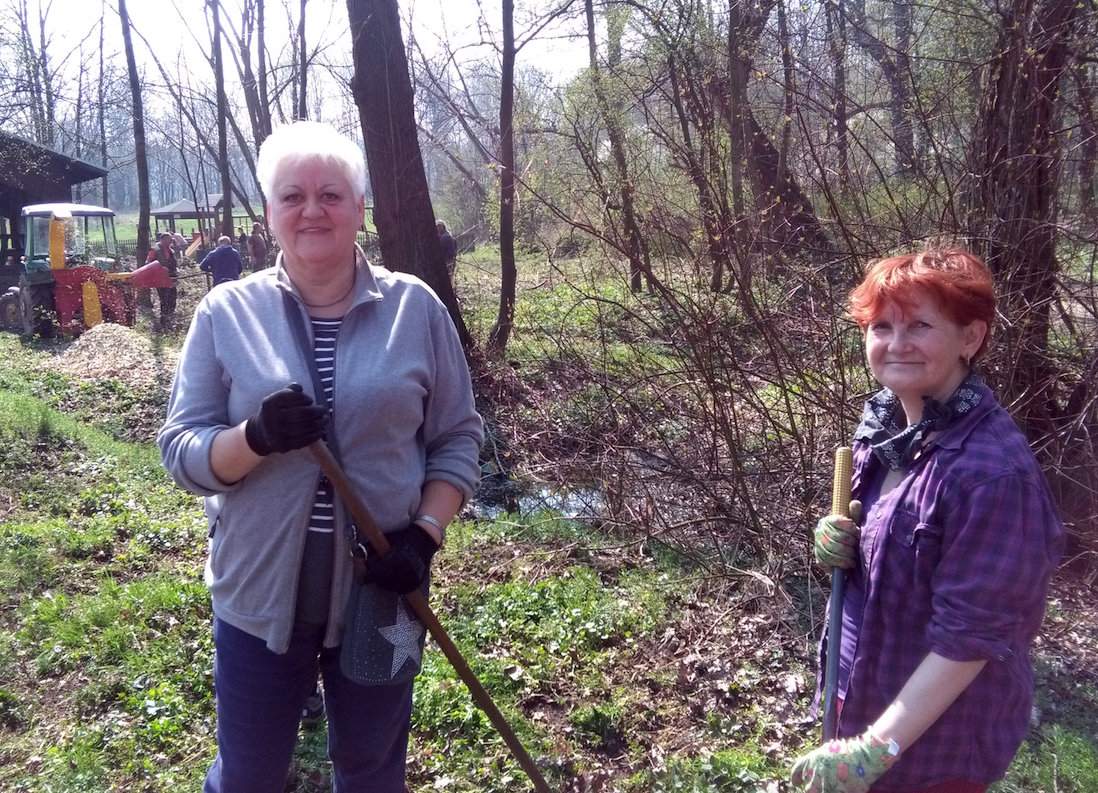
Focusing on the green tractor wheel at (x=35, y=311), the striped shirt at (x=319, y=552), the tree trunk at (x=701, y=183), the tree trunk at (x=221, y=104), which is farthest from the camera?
the tree trunk at (x=221, y=104)

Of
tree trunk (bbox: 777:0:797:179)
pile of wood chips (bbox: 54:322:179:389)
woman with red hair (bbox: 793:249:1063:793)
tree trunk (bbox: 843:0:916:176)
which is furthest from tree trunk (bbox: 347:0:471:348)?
woman with red hair (bbox: 793:249:1063:793)

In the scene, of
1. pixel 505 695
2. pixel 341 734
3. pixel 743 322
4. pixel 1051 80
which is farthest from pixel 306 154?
pixel 1051 80

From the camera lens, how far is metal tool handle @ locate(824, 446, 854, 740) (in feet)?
6.38

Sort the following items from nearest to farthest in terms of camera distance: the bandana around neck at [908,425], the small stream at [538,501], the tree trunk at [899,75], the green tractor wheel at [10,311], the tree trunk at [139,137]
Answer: the bandana around neck at [908,425] < the tree trunk at [899,75] < the small stream at [538,501] < the green tractor wheel at [10,311] < the tree trunk at [139,137]

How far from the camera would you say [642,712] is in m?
3.89

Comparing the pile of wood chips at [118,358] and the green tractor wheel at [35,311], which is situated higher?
the green tractor wheel at [35,311]

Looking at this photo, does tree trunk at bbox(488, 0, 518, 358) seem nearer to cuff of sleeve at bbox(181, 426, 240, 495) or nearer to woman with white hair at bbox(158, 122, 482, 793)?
woman with white hair at bbox(158, 122, 482, 793)

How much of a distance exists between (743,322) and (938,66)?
1.98 metres

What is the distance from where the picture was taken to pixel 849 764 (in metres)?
1.62

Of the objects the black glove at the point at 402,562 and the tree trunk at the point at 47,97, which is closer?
the black glove at the point at 402,562

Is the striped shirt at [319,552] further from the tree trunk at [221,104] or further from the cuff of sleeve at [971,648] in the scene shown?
the tree trunk at [221,104]

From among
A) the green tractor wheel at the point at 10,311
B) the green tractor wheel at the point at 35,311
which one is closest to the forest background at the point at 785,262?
the green tractor wheel at the point at 35,311

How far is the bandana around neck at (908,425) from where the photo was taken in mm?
1698

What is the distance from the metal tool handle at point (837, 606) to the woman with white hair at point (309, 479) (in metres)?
0.96
